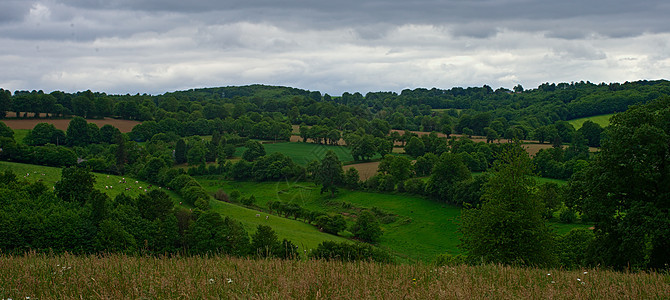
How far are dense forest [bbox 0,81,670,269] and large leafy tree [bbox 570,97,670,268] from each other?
53mm

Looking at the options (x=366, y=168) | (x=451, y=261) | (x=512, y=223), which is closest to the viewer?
(x=451, y=261)

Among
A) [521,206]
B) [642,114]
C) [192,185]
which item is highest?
[642,114]

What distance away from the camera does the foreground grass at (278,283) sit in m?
6.37

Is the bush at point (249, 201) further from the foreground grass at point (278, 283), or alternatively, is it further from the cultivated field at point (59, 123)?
the cultivated field at point (59, 123)

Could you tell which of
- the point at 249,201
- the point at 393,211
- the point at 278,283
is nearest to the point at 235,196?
the point at 249,201

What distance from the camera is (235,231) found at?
39.7 m

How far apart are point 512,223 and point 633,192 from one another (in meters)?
4.26

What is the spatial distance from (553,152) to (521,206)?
80.5 metres

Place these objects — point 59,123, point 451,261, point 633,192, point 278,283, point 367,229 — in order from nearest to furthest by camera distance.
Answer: point 278,283 < point 451,261 < point 633,192 < point 367,229 < point 59,123

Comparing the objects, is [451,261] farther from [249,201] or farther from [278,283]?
[249,201]

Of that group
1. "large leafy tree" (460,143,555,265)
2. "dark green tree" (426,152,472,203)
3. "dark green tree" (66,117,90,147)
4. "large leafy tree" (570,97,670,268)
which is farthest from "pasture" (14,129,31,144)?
"large leafy tree" (570,97,670,268)

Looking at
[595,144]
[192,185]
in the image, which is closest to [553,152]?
[595,144]

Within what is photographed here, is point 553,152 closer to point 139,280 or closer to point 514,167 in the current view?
point 514,167

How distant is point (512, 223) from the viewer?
17656mm
